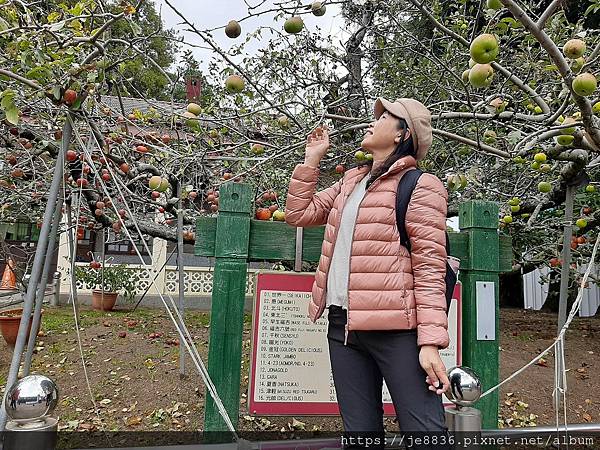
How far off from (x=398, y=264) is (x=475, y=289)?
3.56ft

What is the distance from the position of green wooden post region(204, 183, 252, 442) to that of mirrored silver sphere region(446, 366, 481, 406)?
120cm

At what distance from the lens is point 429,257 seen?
1.63 meters

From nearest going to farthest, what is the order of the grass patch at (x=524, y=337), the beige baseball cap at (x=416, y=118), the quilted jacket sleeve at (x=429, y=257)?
the quilted jacket sleeve at (x=429, y=257)
the beige baseball cap at (x=416, y=118)
the grass patch at (x=524, y=337)

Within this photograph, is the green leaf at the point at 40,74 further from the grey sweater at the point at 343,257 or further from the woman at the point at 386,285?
the grey sweater at the point at 343,257

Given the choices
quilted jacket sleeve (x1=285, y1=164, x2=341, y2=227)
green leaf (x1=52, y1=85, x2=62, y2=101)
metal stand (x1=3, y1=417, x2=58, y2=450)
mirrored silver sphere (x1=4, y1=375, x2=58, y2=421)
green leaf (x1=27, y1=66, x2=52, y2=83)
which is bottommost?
metal stand (x1=3, y1=417, x2=58, y2=450)

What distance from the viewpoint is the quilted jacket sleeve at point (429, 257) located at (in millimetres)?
1564

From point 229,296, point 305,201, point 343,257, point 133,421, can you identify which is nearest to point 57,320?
point 133,421

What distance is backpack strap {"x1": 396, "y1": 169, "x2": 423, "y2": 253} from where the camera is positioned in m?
1.70

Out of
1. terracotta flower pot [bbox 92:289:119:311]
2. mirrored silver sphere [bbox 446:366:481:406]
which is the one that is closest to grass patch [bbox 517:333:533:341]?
mirrored silver sphere [bbox 446:366:481:406]

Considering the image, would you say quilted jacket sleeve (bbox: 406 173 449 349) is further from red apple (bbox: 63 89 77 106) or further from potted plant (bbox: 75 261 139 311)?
potted plant (bbox: 75 261 139 311)

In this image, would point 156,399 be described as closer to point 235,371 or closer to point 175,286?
point 235,371

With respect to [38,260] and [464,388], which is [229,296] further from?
[464,388]

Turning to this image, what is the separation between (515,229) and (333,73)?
8.57ft

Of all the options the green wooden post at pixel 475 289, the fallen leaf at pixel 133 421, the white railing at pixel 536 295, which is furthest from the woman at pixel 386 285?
the white railing at pixel 536 295
